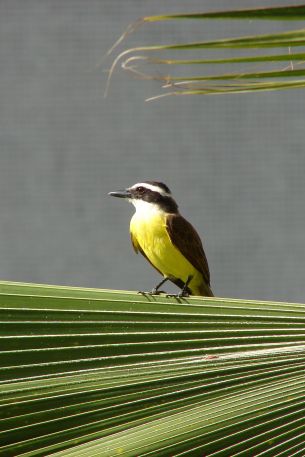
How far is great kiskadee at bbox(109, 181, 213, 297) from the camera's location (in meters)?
3.60

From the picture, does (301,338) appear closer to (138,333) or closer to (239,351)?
(239,351)

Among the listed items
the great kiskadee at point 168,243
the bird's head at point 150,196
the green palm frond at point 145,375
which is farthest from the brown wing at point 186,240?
the green palm frond at point 145,375

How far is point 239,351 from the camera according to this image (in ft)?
2.95

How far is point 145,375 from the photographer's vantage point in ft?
2.89

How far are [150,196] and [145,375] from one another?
298 cm

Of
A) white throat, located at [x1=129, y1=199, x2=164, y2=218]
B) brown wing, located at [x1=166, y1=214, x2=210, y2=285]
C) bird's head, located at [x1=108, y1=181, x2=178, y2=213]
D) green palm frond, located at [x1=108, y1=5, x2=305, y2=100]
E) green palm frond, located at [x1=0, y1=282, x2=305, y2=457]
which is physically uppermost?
bird's head, located at [x1=108, y1=181, x2=178, y2=213]

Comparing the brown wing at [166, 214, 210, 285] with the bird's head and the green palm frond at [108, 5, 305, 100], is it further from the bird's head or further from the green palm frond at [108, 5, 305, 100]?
the green palm frond at [108, 5, 305, 100]

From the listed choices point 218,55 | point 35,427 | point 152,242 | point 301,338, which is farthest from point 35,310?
point 218,55

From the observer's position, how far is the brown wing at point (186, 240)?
141 inches

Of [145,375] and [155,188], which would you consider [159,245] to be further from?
[145,375]

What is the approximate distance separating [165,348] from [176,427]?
122 millimetres

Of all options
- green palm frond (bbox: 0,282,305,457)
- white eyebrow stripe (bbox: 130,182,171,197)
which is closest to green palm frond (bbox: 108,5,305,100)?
green palm frond (bbox: 0,282,305,457)

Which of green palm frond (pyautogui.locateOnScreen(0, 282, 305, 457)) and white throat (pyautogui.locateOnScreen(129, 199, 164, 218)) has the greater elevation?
white throat (pyautogui.locateOnScreen(129, 199, 164, 218))

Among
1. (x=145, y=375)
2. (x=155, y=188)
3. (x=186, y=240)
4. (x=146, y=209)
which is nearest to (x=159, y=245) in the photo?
(x=186, y=240)
